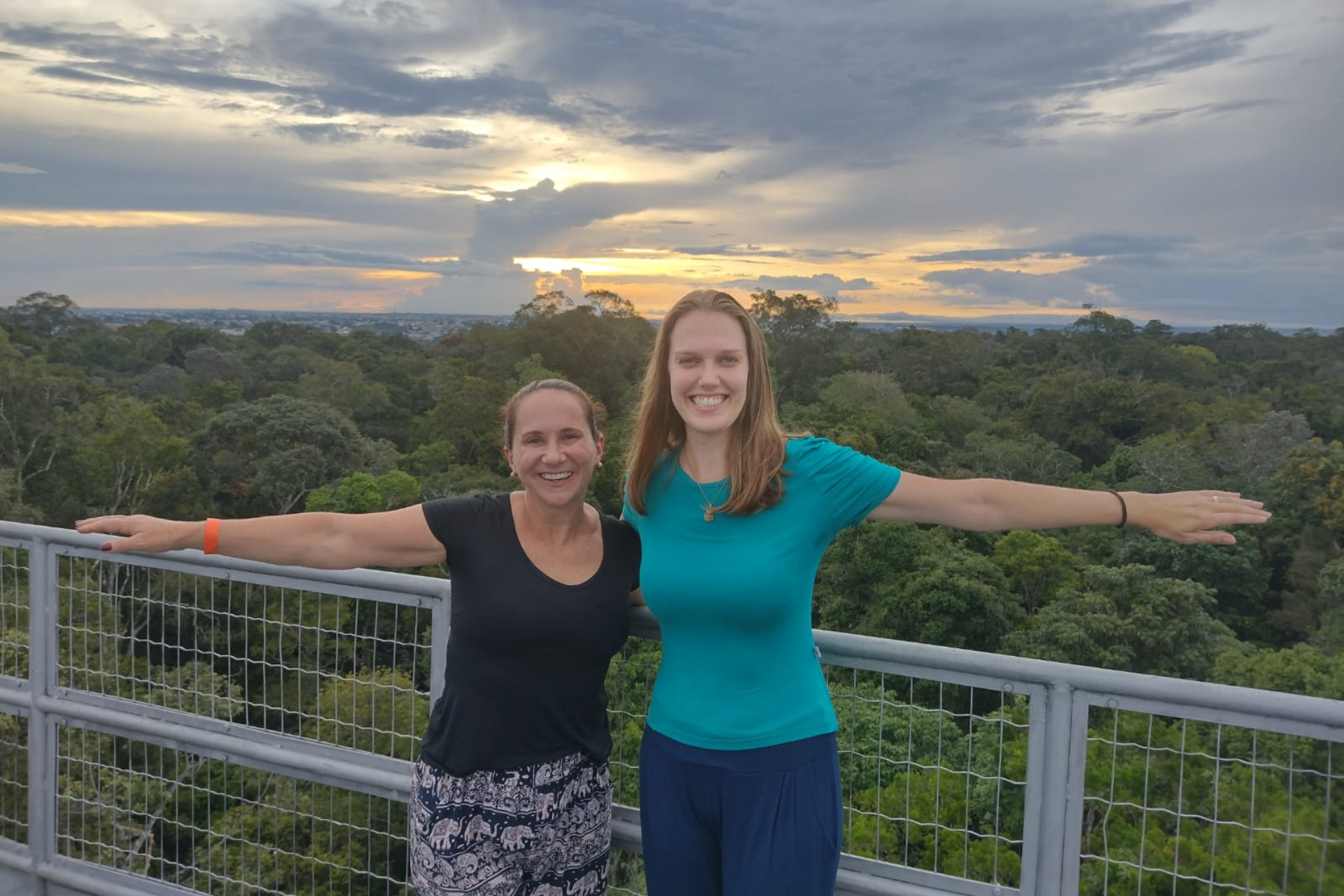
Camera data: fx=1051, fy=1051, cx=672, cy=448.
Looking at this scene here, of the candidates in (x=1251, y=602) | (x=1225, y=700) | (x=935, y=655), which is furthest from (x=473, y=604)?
(x=1251, y=602)

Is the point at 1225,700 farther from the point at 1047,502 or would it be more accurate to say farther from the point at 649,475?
the point at 649,475

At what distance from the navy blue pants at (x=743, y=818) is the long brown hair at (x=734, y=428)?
0.44m

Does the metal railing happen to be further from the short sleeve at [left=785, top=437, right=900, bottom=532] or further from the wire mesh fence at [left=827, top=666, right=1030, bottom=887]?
the short sleeve at [left=785, top=437, right=900, bottom=532]

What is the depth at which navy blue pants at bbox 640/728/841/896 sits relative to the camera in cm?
181

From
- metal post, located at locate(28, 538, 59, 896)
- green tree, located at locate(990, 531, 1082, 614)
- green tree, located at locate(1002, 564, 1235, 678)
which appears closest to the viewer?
metal post, located at locate(28, 538, 59, 896)

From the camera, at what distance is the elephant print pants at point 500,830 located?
6.33 feet

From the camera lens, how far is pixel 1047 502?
1.92 metres

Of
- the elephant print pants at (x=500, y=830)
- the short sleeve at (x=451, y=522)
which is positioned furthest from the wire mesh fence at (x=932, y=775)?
the short sleeve at (x=451, y=522)

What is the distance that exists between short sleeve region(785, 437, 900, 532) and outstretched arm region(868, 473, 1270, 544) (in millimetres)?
37

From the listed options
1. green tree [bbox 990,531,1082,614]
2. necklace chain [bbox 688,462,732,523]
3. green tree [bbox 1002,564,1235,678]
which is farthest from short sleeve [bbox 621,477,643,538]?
green tree [bbox 990,531,1082,614]

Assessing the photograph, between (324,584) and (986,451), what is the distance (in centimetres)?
4023

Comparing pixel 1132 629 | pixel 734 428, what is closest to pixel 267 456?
pixel 1132 629

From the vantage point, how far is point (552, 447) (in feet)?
6.48

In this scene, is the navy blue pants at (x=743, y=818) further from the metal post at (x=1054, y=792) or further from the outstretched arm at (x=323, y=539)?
the outstretched arm at (x=323, y=539)
